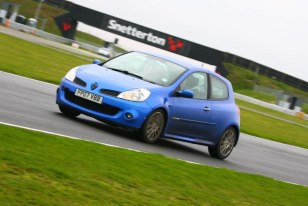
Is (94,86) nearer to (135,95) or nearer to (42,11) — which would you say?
(135,95)

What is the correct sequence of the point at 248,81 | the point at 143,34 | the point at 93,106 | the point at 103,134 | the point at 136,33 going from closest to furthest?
the point at 103,134 < the point at 93,106 < the point at 143,34 < the point at 136,33 < the point at 248,81

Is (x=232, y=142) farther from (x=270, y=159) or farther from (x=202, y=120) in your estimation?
(x=270, y=159)

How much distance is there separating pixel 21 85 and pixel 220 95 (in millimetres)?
4898

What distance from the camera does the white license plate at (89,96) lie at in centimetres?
1166

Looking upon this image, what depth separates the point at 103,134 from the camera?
37.6 feet

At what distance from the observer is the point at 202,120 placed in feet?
42.5

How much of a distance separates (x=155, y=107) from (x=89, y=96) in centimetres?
102

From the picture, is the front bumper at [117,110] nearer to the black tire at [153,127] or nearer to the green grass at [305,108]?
Answer: the black tire at [153,127]

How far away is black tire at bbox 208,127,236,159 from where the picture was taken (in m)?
13.5

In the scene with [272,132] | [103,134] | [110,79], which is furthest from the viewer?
[272,132]

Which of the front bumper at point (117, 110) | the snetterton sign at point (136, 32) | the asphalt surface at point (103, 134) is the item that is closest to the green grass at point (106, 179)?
the asphalt surface at point (103, 134)

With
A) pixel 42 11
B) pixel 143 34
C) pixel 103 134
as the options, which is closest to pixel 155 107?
pixel 103 134

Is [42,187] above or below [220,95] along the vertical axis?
below

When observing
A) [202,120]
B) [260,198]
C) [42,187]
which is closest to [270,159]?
[202,120]
